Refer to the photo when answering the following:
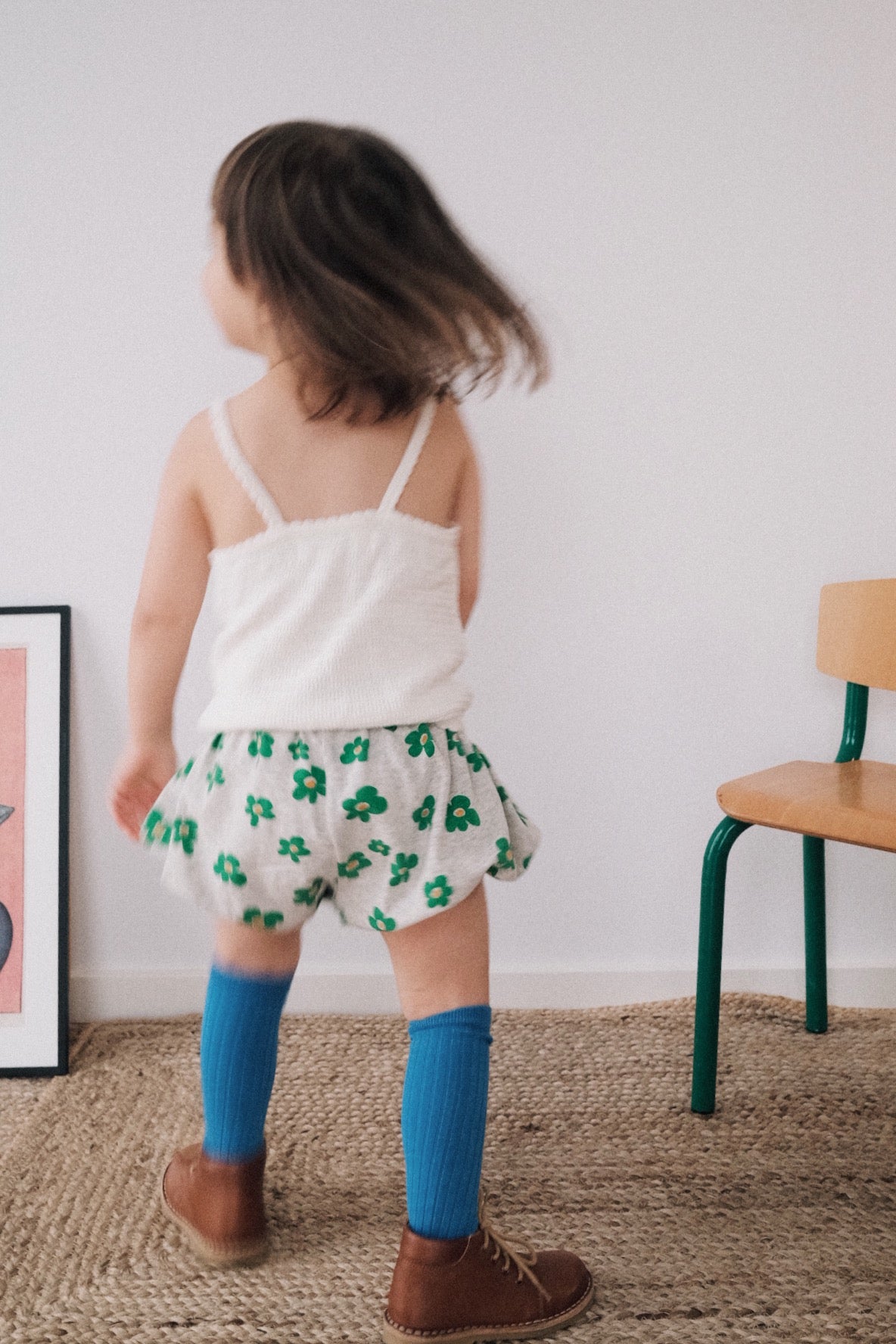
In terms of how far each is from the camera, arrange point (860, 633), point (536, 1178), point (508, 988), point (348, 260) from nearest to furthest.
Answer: point (348, 260) < point (536, 1178) < point (860, 633) < point (508, 988)

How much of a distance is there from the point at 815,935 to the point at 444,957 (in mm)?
766

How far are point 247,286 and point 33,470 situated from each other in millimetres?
715

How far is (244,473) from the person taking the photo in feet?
2.62

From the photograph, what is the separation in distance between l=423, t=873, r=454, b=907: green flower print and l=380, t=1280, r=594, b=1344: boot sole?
352 mm

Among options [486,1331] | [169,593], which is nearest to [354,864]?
[169,593]

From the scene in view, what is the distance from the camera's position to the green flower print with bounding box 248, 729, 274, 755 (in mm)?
809

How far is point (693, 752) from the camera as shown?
4.77 feet

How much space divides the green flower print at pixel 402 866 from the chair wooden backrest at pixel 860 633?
761 millimetres

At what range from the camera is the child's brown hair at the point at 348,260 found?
765 mm

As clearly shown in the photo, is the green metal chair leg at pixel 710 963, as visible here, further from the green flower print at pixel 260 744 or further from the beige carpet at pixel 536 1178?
the green flower print at pixel 260 744

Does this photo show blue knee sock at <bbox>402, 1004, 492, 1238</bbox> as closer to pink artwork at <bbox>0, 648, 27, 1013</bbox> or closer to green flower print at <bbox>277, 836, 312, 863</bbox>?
green flower print at <bbox>277, 836, 312, 863</bbox>

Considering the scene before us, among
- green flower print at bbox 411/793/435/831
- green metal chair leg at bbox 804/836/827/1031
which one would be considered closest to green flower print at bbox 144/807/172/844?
green flower print at bbox 411/793/435/831

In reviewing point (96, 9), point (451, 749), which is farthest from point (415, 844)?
point (96, 9)

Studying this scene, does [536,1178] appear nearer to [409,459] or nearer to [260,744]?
[260,744]
